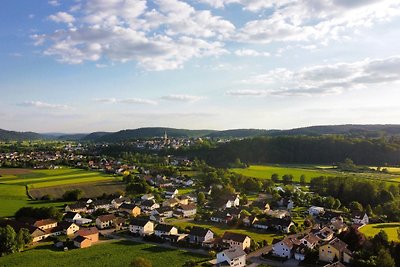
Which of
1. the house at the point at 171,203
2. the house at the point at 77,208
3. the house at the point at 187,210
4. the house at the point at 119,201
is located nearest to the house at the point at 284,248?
the house at the point at 187,210

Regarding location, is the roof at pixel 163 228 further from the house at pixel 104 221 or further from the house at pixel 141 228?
the house at pixel 104 221

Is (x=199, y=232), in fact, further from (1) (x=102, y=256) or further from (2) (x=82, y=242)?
(2) (x=82, y=242)

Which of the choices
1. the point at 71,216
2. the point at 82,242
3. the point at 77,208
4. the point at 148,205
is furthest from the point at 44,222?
the point at 148,205

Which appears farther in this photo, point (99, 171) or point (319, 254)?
point (99, 171)

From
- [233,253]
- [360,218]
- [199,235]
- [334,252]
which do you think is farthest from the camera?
[360,218]

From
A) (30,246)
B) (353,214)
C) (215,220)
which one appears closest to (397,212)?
(353,214)

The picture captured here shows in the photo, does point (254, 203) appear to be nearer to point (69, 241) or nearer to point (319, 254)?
point (319, 254)

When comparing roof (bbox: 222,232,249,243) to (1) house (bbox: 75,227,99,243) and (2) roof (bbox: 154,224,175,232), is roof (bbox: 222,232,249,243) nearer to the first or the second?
(2) roof (bbox: 154,224,175,232)
